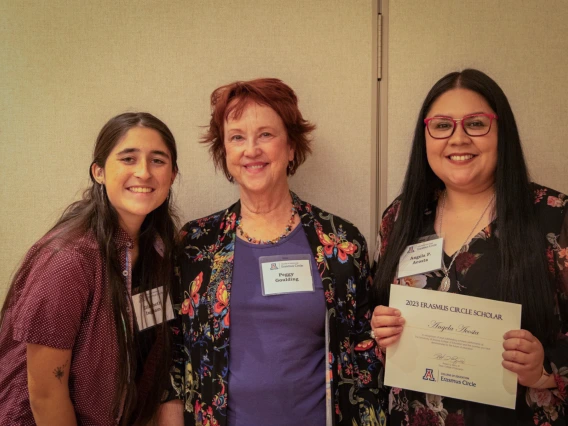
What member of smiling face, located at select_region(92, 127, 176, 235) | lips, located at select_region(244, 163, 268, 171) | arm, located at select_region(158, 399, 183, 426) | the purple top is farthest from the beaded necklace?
arm, located at select_region(158, 399, 183, 426)

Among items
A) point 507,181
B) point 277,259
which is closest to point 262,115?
point 277,259

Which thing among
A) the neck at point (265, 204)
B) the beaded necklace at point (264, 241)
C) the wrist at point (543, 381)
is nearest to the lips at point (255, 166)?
the neck at point (265, 204)

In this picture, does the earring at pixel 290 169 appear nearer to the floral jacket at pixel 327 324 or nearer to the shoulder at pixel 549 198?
the floral jacket at pixel 327 324

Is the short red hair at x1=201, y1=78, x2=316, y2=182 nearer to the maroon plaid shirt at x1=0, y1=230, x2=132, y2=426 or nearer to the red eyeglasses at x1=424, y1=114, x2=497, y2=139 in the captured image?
the red eyeglasses at x1=424, y1=114, x2=497, y2=139

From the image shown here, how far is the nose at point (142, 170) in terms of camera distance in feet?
5.41

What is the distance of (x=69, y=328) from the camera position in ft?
4.89

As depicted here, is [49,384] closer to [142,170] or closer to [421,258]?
[142,170]

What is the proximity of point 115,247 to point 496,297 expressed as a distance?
131 centimetres

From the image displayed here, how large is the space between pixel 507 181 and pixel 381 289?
1.94ft

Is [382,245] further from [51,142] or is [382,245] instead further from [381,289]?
[51,142]

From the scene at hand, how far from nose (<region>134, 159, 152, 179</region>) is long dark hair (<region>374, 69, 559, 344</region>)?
3.12 feet

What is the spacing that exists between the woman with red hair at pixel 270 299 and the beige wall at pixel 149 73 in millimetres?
410

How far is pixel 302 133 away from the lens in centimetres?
196

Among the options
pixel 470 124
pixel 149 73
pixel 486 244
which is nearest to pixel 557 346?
pixel 486 244
